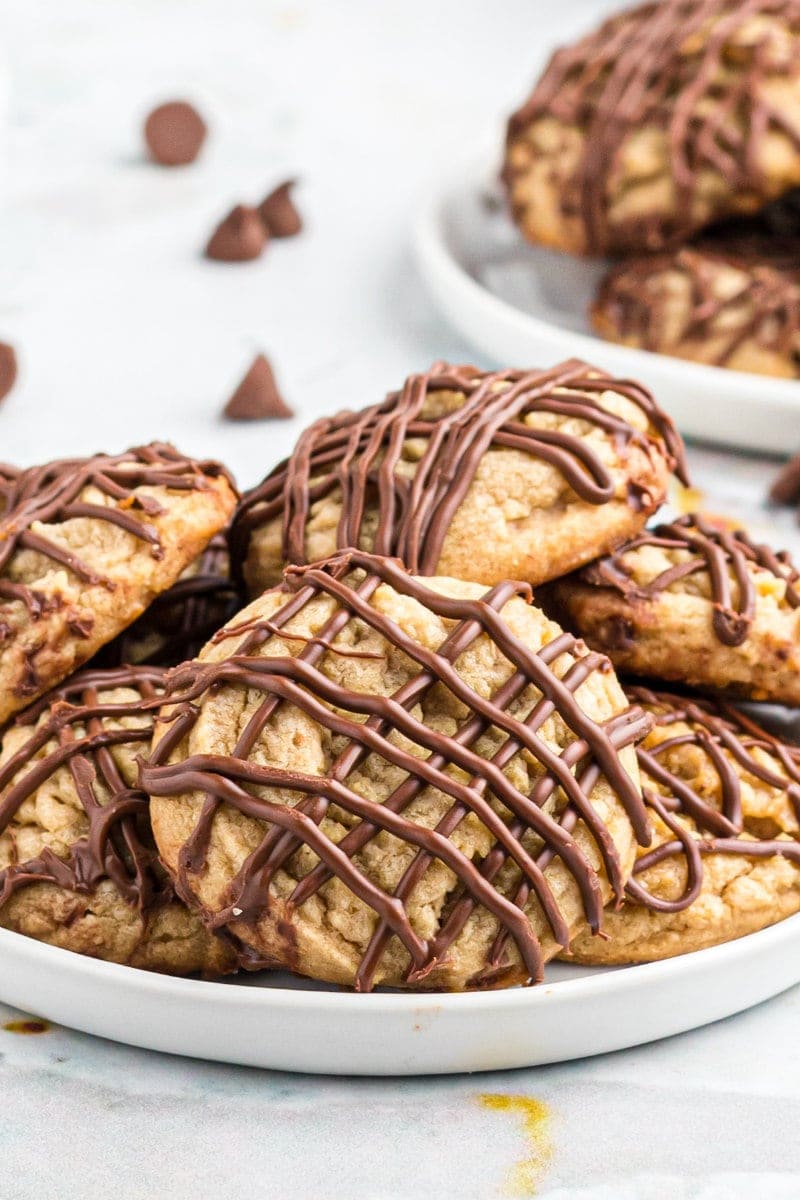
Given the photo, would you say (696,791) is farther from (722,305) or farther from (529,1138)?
(722,305)

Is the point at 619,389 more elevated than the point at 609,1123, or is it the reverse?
the point at 619,389

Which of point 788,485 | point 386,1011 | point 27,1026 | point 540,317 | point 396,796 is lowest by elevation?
point 788,485

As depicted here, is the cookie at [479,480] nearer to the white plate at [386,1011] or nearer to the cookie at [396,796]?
the cookie at [396,796]

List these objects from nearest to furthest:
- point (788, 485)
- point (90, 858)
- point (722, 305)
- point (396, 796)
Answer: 1. point (396, 796)
2. point (90, 858)
3. point (788, 485)
4. point (722, 305)

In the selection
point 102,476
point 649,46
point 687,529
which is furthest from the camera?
point 649,46

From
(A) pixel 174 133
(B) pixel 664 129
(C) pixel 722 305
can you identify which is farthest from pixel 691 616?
(A) pixel 174 133

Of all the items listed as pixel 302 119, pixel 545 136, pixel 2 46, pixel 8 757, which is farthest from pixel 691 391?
pixel 2 46

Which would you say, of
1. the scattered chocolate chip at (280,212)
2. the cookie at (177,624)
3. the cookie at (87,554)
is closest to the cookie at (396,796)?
the cookie at (87,554)

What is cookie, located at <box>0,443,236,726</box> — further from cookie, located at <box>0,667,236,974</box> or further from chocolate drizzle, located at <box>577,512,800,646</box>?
chocolate drizzle, located at <box>577,512,800,646</box>

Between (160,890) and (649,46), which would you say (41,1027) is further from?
(649,46)
